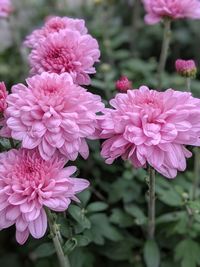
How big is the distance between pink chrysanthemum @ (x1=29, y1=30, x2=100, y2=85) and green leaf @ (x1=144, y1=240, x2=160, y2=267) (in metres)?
0.45

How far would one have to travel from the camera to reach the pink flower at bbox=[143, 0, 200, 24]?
3.67 feet

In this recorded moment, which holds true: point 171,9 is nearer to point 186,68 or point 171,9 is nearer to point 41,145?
point 186,68

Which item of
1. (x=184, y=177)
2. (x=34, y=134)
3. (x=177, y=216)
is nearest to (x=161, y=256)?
(x=177, y=216)

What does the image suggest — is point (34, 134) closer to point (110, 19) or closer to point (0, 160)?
point (0, 160)

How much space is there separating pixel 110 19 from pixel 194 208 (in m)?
1.13

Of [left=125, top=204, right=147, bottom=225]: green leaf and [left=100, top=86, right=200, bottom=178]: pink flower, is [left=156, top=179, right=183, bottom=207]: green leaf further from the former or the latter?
[left=100, top=86, right=200, bottom=178]: pink flower

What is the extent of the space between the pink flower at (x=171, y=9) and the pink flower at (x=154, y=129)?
0.40 m

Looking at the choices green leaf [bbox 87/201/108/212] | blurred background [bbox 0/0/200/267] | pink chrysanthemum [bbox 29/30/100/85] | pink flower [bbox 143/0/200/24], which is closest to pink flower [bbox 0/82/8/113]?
pink chrysanthemum [bbox 29/30/100/85]

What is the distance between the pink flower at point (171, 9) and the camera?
3.67ft

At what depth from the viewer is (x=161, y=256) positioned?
1.17 metres

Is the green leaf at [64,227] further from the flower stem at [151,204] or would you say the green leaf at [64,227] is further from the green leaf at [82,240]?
the flower stem at [151,204]

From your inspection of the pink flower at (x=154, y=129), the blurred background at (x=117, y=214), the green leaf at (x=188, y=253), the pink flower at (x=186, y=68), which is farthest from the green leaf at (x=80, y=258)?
the pink flower at (x=186, y=68)

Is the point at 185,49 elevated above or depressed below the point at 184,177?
above

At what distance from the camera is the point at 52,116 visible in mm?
768
